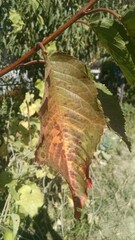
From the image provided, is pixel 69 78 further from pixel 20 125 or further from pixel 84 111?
pixel 20 125

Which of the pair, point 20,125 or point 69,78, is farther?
point 20,125

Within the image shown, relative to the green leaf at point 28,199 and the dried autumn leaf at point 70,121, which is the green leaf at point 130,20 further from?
the green leaf at point 28,199

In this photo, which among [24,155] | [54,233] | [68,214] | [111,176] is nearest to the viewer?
[24,155]

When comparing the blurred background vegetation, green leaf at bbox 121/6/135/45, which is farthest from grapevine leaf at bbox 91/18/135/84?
the blurred background vegetation

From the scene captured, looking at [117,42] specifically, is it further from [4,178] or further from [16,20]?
[16,20]

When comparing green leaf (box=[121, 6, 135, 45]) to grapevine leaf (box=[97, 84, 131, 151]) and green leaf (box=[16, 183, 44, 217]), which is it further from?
green leaf (box=[16, 183, 44, 217])

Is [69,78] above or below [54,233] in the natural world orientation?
above

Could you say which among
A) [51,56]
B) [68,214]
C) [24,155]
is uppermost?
[51,56]

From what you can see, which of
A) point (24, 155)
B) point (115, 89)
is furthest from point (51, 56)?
point (115, 89)

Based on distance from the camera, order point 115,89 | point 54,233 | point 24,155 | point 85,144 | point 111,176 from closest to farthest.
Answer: point 85,144 < point 24,155 < point 54,233 < point 111,176 < point 115,89
